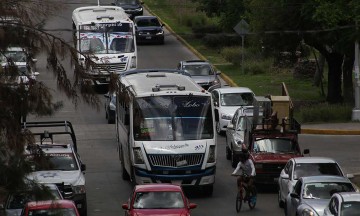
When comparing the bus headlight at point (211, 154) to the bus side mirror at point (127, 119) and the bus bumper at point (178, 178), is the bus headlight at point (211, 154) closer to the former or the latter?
the bus bumper at point (178, 178)

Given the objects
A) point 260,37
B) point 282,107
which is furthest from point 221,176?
point 260,37

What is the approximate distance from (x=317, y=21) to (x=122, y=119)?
1285 cm

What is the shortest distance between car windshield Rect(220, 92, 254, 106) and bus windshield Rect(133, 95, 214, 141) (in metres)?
11.4

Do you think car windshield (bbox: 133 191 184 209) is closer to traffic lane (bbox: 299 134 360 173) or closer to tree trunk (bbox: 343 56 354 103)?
traffic lane (bbox: 299 134 360 173)

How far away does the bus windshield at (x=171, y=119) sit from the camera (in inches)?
1225

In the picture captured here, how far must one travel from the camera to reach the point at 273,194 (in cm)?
3209

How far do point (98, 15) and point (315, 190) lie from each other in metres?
26.6

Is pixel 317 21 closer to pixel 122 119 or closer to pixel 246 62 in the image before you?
pixel 122 119

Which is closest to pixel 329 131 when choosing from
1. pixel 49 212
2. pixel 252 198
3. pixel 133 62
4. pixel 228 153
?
pixel 228 153

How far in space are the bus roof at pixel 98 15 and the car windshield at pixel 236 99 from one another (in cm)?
900

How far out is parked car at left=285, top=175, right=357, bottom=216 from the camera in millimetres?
25609

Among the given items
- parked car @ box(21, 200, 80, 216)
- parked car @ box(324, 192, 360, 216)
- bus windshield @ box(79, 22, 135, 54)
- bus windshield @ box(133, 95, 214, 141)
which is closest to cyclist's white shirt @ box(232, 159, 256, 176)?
bus windshield @ box(133, 95, 214, 141)

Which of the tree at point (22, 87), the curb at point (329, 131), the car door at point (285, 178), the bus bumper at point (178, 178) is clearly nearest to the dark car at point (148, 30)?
the curb at point (329, 131)

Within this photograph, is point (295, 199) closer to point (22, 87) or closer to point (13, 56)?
point (13, 56)
